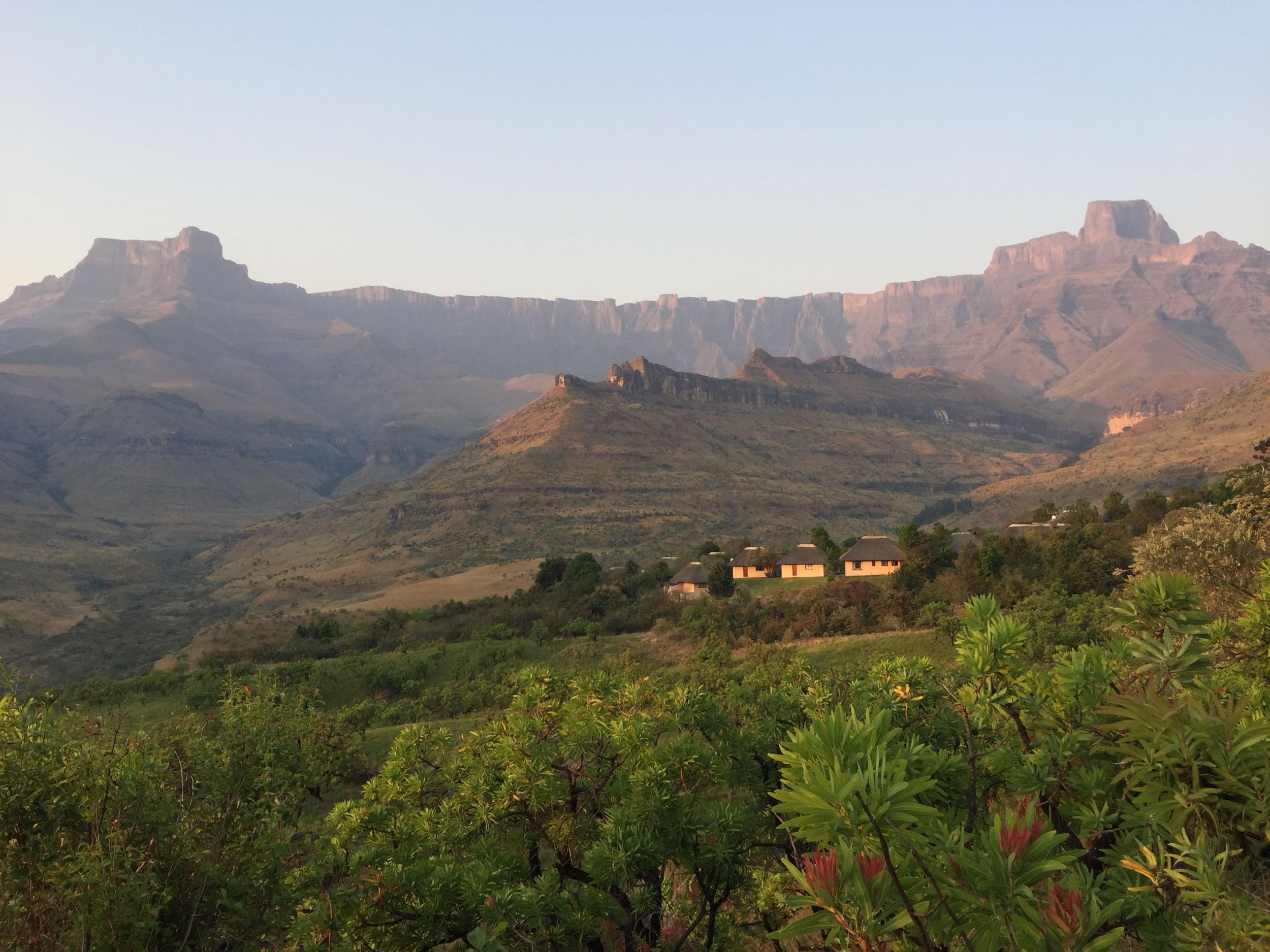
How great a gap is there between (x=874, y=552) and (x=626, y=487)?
7214 cm

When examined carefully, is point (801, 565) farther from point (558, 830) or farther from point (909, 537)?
point (558, 830)

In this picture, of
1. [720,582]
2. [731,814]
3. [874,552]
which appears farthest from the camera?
[874,552]

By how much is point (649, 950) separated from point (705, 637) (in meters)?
34.9

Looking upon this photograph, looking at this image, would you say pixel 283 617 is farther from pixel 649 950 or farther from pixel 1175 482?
pixel 1175 482

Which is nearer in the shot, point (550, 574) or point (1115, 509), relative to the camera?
point (1115, 509)

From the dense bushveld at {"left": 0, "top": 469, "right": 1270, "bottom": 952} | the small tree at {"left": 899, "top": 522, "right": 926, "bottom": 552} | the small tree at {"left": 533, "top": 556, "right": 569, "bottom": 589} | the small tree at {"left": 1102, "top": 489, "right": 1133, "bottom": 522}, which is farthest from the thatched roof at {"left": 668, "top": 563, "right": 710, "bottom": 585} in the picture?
the dense bushveld at {"left": 0, "top": 469, "right": 1270, "bottom": 952}

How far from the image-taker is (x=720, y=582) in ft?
176

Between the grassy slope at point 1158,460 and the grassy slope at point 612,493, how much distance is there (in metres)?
18.0

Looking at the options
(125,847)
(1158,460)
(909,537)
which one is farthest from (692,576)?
(1158,460)

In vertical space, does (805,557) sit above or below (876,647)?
below

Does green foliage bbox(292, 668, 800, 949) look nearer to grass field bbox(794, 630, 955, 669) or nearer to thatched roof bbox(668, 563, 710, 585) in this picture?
grass field bbox(794, 630, 955, 669)

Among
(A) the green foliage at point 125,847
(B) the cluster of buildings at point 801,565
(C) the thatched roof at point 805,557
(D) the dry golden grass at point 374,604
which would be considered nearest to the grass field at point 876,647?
(B) the cluster of buildings at point 801,565

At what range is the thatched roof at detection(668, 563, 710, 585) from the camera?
193 feet

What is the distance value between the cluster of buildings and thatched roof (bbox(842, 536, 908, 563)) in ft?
0.12
